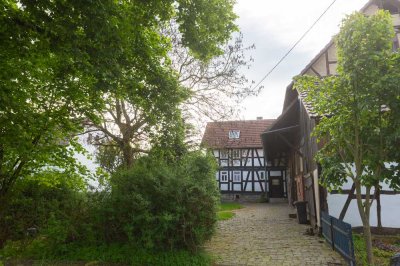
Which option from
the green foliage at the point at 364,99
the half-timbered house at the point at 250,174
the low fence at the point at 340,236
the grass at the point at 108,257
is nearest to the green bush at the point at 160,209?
the grass at the point at 108,257

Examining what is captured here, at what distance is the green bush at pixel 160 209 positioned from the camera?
7.75 metres

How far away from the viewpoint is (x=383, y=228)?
982 cm

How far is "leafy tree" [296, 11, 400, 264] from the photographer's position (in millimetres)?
5609

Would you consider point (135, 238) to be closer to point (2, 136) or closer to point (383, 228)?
point (2, 136)

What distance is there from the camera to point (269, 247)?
29.6ft

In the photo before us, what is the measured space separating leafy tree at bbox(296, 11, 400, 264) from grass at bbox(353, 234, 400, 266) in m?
1.14

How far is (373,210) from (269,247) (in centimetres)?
376

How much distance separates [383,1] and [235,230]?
10.7 meters

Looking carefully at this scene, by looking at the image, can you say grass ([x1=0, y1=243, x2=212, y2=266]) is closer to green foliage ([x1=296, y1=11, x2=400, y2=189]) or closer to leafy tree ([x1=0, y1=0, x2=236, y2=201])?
leafy tree ([x1=0, y1=0, x2=236, y2=201])

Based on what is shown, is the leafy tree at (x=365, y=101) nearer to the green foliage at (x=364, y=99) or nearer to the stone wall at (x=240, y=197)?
the green foliage at (x=364, y=99)

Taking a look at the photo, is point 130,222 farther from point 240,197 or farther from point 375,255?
point 240,197

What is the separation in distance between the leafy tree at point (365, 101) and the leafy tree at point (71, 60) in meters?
2.94

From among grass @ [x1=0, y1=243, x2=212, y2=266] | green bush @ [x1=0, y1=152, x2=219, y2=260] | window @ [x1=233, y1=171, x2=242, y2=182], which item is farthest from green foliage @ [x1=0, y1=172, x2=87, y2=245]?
window @ [x1=233, y1=171, x2=242, y2=182]

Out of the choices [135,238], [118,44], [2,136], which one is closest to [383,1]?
[118,44]
